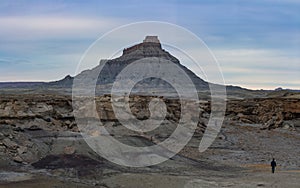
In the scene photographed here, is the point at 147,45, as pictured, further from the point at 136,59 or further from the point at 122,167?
the point at 122,167

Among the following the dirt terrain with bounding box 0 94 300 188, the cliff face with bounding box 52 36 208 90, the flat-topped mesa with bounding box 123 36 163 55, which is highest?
the flat-topped mesa with bounding box 123 36 163 55

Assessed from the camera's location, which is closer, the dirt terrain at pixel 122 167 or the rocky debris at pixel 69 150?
the dirt terrain at pixel 122 167

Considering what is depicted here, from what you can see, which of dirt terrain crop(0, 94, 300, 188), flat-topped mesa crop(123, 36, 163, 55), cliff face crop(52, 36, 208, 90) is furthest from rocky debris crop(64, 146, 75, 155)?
flat-topped mesa crop(123, 36, 163, 55)

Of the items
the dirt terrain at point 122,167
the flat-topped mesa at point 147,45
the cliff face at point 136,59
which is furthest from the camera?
the cliff face at point 136,59

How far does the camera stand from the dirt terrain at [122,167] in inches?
993

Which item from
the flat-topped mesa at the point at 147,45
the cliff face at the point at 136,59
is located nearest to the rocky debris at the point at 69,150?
the cliff face at the point at 136,59

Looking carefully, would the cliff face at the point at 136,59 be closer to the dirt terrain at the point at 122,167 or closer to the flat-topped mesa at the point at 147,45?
the flat-topped mesa at the point at 147,45

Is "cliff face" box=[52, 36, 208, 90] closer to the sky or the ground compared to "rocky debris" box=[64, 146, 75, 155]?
closer to the sky

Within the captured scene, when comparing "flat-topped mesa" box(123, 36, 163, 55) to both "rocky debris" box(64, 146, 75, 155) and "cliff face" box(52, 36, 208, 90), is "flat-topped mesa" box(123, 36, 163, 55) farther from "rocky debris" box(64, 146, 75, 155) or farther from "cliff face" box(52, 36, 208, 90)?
"rocky debris" box(64, 146, 75, 155)

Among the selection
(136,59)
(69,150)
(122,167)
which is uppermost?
(136,59)

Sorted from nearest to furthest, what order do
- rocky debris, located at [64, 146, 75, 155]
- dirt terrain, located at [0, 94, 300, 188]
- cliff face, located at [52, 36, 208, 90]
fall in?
dirt terrain, located at [0, 94, 300, 188]
rocky debris, located at [64, 146, 75, 155]
cliff face, located at [52, 36, 208, 90]

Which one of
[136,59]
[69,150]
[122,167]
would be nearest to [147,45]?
[136,59]

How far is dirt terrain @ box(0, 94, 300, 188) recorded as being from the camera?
993 inches

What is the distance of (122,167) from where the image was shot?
2941 cm
